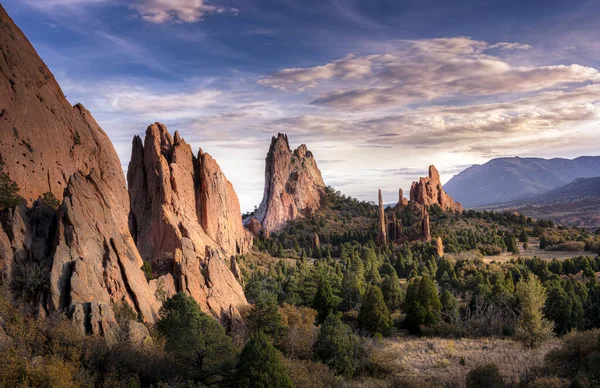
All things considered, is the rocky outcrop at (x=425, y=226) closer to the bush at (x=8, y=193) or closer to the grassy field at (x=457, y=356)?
the grassy field at (x=457, y=356)

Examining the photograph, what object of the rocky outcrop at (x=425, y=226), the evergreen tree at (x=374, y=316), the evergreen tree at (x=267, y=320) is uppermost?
the rocky outcrop at (x=425, y=226)

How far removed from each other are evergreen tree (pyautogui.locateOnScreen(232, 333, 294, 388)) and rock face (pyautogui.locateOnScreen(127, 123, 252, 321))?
1740cm

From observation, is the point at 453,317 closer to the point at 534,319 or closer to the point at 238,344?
the point at 534,319

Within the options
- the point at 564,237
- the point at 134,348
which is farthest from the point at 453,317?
the point at 564,237

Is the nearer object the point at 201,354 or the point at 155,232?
the point at 201,354

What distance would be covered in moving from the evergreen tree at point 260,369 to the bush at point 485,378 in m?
13.5

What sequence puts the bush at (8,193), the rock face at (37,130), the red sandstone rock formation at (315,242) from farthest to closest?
1. the red sandstone rock formation at (315,242)
2. the rock face at (37,130)
3. the bush at (8,193)

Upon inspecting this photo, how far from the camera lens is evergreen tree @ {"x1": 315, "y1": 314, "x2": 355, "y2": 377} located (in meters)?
37.2

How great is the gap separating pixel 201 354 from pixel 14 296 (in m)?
13.1

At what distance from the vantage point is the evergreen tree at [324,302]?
59.7m

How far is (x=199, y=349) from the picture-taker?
98.2 ft

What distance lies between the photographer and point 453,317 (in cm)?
5734

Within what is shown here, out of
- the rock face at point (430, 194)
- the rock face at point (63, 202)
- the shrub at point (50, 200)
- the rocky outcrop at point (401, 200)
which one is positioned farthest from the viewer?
the rock face at point (430, 194)

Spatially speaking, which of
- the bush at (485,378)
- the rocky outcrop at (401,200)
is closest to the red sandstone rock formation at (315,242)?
the rocky outcrop at (401,200)
